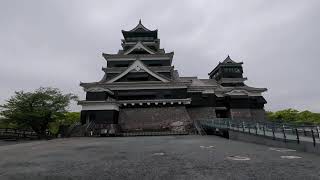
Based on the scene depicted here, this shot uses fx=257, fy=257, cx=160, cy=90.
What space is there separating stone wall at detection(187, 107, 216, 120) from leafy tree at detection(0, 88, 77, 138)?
1479cm

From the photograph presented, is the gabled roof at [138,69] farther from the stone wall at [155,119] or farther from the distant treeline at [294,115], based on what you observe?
the distant treeline at [294,115]

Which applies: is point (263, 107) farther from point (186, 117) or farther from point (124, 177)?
point (124, 177)

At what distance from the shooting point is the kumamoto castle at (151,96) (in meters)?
27.1

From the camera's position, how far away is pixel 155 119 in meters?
27.8

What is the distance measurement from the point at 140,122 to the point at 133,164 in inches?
789

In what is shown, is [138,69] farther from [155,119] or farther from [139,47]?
[155,119]

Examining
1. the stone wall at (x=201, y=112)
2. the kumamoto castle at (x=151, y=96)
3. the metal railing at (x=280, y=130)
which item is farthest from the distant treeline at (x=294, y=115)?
the metal railing at (x=280, y=130)

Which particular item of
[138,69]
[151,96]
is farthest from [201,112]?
[138,69]

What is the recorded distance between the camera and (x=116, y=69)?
32625 millimetres

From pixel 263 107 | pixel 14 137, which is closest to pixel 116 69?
pixel 14 137

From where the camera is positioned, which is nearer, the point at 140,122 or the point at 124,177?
the point at 124,177

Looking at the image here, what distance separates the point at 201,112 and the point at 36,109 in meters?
18.9

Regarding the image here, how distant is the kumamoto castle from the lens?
1068 inches

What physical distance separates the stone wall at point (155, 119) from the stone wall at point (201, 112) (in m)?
3.93
